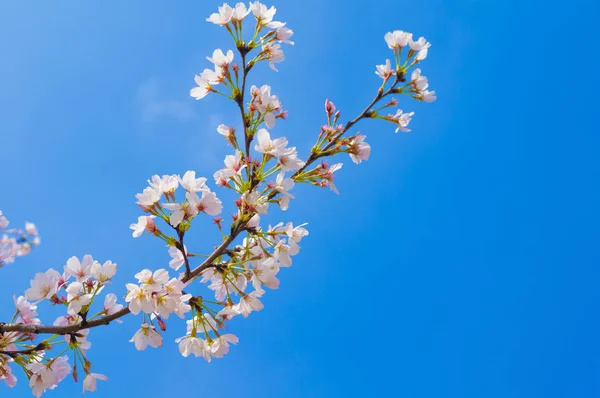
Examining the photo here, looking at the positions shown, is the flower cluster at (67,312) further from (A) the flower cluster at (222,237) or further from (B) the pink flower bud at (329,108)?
(B) the pink flower bud at (329,108)

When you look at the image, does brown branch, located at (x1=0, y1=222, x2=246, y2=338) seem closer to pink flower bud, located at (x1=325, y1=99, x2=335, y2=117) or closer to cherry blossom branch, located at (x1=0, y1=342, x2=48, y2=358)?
cherry blossom branch, located at (x1=0, y1=342, x2=48, y2=358)

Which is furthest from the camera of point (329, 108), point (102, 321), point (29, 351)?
point (329, 108)

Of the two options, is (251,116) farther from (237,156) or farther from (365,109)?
(365,109)

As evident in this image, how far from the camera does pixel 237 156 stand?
2.89 meters

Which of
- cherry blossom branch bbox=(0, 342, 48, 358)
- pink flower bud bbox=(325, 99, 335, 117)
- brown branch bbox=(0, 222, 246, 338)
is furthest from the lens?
pink flower bud bbox=(325, 99, 335, 117)

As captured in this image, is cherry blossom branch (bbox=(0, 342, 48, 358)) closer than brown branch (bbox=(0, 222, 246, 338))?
No

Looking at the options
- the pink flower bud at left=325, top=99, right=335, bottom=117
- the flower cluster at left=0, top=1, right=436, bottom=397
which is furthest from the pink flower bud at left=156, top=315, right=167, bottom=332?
the pink flower bud at left=325, top=99, right=335, bottom=117

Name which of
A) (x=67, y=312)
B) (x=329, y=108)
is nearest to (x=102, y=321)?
(x=67, y=312)

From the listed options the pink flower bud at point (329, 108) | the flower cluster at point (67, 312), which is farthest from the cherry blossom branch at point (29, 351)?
the pink flower bud at point (329, 108)

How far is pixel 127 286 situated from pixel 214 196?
2.23ft

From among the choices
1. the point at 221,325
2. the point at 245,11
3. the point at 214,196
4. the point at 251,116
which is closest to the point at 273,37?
the point at 245,11

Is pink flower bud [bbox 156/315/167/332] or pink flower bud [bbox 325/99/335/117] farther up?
pink flower bud [bbox 325/99/335/117]

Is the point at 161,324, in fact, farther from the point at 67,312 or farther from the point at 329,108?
the point at 329,108

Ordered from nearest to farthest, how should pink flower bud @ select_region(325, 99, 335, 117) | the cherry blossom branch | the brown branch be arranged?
the brown branch → the cherry blossom branch → pink flower bud @ select_region(325, 99, 335, 117)
